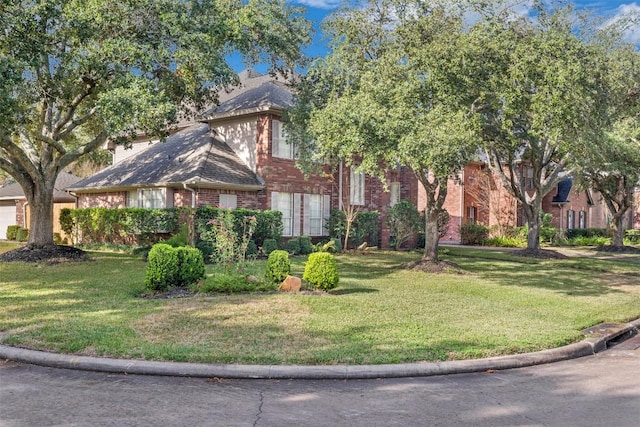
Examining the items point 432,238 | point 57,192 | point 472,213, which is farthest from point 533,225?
point 57,192

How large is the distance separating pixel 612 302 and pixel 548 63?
5.72 metres

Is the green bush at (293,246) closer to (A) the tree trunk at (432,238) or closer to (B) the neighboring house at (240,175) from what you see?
(B) the neighboring house at (240,175)

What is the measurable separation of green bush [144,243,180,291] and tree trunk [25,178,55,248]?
8938 millimetres

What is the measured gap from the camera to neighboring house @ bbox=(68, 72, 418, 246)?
66.9ft

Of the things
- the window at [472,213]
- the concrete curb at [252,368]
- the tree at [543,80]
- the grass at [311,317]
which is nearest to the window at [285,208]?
the grass at [311,317]

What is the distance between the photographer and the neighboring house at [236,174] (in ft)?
66.9

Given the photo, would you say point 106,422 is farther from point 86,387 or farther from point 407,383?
point 407,383

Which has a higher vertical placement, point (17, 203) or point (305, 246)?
point (17, 203)

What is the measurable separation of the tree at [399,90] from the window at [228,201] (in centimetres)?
578

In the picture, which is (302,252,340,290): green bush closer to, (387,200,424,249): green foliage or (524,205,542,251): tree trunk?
(387,200,424,249): green foliage

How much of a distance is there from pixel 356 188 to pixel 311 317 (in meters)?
16.7

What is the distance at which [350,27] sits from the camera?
50.7ft

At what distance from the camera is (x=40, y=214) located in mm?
17922

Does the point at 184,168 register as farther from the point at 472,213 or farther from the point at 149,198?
the point at 472,213
